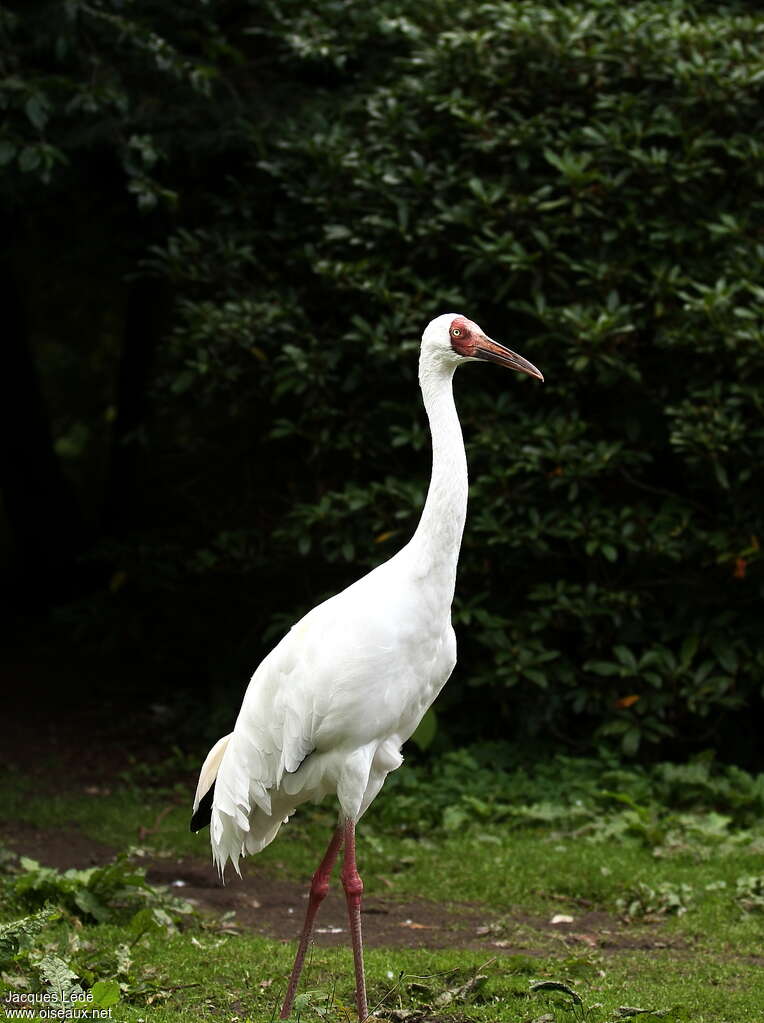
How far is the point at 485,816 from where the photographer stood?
7.07m

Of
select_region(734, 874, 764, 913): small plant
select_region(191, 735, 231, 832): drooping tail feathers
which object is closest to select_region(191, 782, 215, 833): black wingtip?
select_region(191, 735, 231, 832): drooping tail feathers

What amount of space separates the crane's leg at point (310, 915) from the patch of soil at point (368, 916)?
3.28 feet

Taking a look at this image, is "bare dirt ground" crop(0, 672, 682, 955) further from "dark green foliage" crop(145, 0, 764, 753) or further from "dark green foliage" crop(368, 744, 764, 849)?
"dark green foliage" crop(145, 0, 764, 753)

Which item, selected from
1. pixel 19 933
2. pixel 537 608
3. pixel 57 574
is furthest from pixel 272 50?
pixel 19 933

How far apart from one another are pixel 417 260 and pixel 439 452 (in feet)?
12.1

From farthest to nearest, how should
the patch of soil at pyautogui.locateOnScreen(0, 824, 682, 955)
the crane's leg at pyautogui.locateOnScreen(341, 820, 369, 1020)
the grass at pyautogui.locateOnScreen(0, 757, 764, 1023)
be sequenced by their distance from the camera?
the patch of soil at pyautogui.locateOnScreen(0, 824, 682, 955) → the grass at pyautogui.locateOnScreen(0, 757, 764, 1023) → the crane's leg at pyautogui.locateOnScreen(341, 820, 369, 1020)

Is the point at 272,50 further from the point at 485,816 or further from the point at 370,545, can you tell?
the point at 485,816

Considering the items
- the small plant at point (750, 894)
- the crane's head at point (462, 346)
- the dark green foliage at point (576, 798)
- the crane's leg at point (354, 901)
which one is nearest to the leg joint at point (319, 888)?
the crane's leg at point (354, 901)

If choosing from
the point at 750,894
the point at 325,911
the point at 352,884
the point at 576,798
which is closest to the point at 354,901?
the point at 352,884

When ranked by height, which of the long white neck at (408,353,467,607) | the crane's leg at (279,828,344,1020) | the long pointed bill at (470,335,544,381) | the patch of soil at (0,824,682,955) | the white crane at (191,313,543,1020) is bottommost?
the patch of soil at (0,824,682,955)

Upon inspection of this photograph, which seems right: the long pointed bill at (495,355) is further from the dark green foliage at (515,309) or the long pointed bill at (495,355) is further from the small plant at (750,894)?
the small plant at (750,894)

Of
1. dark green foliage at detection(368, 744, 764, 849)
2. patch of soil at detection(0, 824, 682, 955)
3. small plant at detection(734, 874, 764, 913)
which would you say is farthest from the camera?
dark green foliage at detection(368, 744, 764, 849)

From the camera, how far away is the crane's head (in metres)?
4.64

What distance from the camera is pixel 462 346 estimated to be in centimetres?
465
